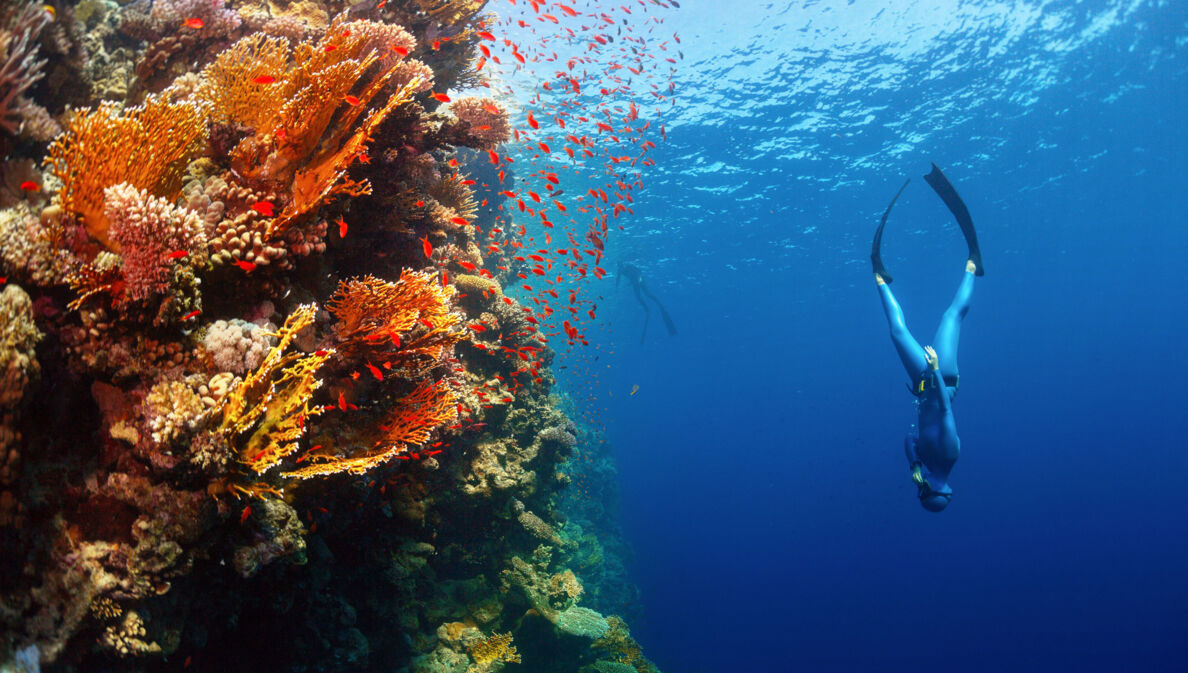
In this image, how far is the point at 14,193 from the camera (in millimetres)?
2691

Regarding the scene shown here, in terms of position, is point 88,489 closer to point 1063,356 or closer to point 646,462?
point 646,462

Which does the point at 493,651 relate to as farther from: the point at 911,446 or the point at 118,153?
the point at 911,446

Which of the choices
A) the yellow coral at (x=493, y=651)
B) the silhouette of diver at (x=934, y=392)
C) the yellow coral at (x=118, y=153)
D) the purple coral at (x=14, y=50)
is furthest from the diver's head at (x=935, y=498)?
the purple coral at (x=14, y=50)

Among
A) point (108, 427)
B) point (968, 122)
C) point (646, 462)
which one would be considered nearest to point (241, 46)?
point (108, 427)

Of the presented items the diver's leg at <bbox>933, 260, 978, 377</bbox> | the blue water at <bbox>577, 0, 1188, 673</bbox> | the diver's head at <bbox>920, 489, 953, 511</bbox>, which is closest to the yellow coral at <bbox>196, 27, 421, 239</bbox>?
the diver's head at <bbox>920, 489, 953, 511</bbox>

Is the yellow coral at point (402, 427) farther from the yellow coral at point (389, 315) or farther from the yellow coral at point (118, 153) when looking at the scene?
the yellow coral at point (118, 153)

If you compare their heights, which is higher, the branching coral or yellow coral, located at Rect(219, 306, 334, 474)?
yellow coral, located at Rect(219, 306, 334, 474)

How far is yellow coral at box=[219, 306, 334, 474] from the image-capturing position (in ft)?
7.82

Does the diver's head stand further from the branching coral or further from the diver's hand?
the branching coral

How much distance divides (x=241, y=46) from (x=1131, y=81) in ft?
120

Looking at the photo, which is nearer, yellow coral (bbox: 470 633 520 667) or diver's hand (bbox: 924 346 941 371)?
yellow coral (bbox: 470 633 520 667)

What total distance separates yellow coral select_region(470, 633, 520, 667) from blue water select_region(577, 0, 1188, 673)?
21.9 m

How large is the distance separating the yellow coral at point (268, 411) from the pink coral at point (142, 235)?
24.7 inches

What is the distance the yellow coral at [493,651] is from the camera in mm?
7289
